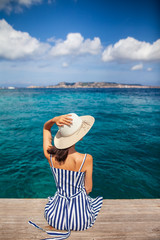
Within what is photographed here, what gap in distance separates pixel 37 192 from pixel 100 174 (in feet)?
9.36

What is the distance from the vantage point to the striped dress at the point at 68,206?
2291mm

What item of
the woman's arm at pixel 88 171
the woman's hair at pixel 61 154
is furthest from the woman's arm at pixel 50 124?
the woman's arm at pixel 88 171

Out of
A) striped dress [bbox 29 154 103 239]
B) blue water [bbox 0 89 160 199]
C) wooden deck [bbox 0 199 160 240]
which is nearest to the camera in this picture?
striped dress [bbox 29 154 103 239]

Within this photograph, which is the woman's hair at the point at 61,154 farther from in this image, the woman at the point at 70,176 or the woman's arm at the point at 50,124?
the woman's arm at the point at 50,124

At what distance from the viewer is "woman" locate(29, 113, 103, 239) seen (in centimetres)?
217

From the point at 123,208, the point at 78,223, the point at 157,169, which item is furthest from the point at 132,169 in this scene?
the point at 78,223

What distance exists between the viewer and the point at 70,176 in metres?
2.24

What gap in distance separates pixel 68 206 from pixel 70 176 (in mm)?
550

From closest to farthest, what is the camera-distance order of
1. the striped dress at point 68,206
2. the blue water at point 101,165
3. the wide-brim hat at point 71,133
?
the wide-brim hat at point 71,133
the striped dress at point 68,206
the blue water at point 101,165

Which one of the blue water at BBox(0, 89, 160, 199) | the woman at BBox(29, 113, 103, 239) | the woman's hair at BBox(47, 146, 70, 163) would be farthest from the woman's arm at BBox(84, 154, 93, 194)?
the blue water at BBox(0, 89, 160, 199)

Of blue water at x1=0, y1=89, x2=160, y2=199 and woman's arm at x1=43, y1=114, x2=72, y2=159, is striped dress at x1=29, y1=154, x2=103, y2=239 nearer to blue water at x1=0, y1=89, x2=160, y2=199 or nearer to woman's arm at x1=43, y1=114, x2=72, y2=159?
woman's arm at x1=43, y1=114, x2=72, y2=159

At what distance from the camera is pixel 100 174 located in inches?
265

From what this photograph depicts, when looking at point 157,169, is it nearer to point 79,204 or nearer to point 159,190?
point 159,190

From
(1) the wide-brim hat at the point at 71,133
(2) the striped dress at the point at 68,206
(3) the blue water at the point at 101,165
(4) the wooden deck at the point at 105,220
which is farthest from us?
(3) the blue water at the point at 101,165
